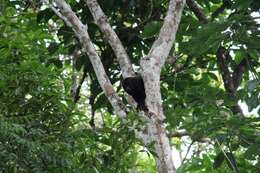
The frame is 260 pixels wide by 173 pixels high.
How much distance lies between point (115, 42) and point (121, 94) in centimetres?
145

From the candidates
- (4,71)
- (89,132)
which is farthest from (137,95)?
(4,71)

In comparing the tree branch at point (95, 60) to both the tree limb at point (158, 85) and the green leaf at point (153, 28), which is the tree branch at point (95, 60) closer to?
the tree limb at point (158, 85)

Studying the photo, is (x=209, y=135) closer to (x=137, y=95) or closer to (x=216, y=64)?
(x=137, y=95)

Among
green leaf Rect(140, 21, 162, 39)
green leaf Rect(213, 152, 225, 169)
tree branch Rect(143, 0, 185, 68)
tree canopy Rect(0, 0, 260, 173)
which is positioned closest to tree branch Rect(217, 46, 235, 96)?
tree canopy Rect(0, 0, 260, 173)

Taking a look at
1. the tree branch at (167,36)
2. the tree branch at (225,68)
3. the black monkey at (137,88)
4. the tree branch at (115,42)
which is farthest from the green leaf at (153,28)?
the tree branch at (225,68)

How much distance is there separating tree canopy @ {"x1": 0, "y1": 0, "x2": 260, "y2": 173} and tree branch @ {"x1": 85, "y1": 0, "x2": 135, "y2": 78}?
3 cm

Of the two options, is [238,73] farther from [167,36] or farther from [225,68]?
[167,36]

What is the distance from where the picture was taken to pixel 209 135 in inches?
141

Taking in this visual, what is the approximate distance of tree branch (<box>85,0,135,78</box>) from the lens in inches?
128

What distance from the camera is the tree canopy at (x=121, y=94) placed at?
291cm

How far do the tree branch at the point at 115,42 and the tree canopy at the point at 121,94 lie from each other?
0.03m

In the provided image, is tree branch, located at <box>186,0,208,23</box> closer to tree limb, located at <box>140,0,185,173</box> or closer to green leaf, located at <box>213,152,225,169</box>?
tree limb, located at <box>140,0,185,173</box>

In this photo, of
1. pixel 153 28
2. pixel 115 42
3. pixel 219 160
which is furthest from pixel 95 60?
pixel 219 160

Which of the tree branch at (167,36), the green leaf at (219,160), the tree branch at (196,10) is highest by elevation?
the tree branch at (196,10)
